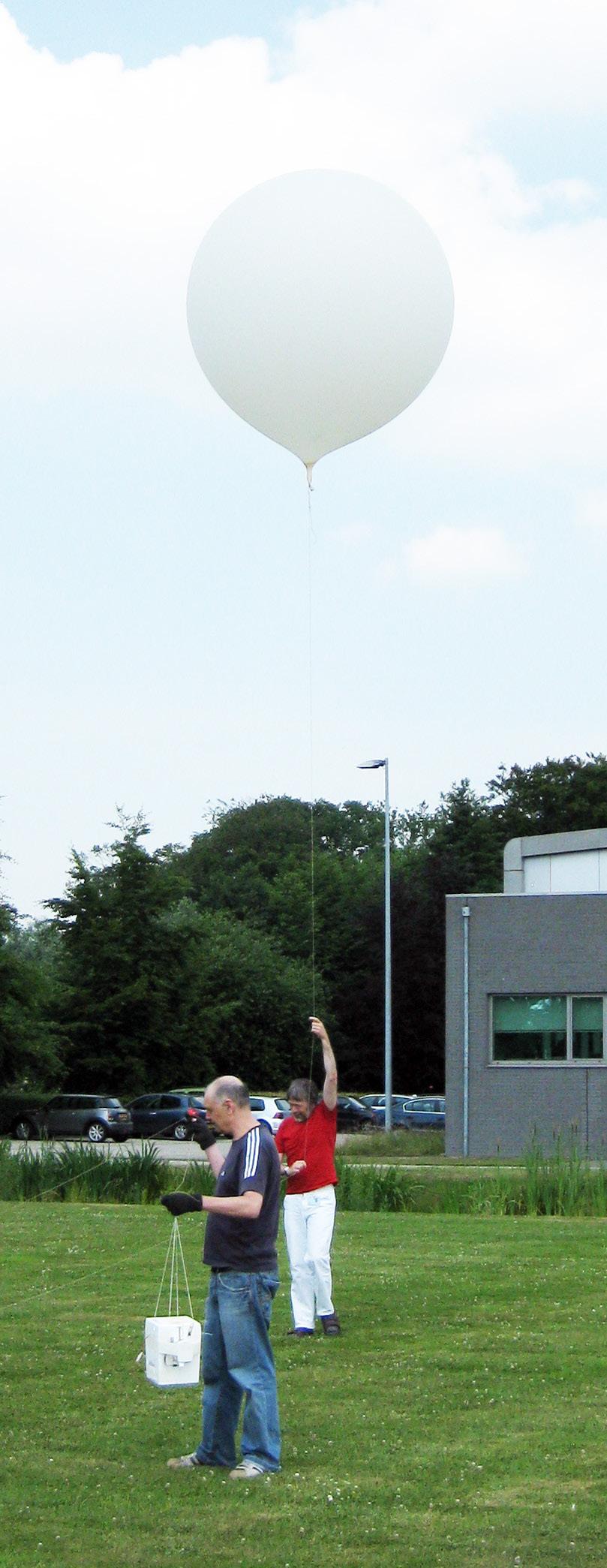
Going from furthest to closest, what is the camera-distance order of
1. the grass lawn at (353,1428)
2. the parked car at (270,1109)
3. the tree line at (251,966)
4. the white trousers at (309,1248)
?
1. the tree line at (251,966)
2. the parked car at (270,1109)
3. the white trousers at (309,1248)
4. the grass lawn at (353,1428)

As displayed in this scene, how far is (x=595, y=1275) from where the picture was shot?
1351 centimetres

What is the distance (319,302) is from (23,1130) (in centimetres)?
3978

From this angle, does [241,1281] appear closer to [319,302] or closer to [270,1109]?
[319,302]

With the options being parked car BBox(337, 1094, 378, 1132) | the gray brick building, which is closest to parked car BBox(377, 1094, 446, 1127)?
parked car BBox(337, 1094, 378, 1132)

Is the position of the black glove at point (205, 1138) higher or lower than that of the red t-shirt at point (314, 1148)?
higher

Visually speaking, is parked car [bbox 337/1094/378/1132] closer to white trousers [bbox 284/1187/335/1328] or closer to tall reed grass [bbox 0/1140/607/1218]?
tall reed grass [bbox 0/1140/607/1218]

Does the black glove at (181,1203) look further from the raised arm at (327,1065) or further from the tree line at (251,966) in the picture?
the tree line at (251,966)

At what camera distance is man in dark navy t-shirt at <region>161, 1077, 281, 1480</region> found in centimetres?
719

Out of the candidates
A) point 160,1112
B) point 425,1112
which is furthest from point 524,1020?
point 425,1112

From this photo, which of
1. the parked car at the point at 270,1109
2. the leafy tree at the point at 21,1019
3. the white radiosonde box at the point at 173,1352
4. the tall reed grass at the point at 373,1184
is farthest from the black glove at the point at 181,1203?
the leafy tree at the point at 21,1019

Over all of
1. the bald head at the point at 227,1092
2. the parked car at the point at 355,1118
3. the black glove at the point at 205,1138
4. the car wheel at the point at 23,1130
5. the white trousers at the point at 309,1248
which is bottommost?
the car wheel at the point at 23,1130

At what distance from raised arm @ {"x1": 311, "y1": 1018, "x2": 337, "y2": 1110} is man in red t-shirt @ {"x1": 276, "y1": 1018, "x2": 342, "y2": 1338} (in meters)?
0.25

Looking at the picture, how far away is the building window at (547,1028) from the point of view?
1309 inches

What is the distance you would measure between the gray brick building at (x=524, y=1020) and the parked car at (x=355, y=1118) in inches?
528
